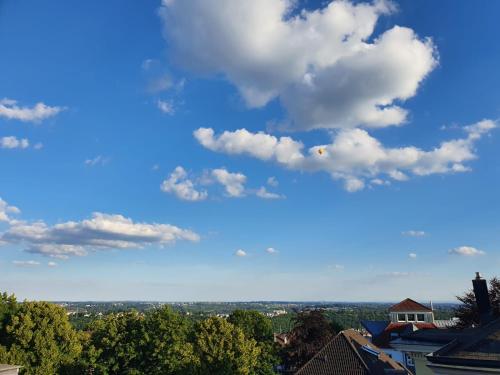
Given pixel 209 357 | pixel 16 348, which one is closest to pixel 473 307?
pixel 209 357

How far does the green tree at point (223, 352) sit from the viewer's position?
36.8m

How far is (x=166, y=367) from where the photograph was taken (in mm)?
40688

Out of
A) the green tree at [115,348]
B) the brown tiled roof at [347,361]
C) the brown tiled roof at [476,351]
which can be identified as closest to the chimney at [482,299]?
the brown tiled roof at [476,351]

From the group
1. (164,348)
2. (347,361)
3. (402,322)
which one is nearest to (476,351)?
(347,361)

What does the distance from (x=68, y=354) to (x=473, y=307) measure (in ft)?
123

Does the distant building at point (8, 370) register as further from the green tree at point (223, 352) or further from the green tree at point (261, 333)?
the green tree at point (261, 333)

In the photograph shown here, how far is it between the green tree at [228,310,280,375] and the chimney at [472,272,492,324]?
35.4 meters

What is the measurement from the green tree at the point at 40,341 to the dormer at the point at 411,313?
5113cm

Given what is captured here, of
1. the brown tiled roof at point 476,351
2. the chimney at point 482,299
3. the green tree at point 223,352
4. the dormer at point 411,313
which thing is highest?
the chimney at point 482,299

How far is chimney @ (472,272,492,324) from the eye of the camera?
1798 centimetres

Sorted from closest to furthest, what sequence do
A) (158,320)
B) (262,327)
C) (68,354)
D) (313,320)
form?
1. (68,354)
2. (158,320)
3. (313,320)
4. (262,327)

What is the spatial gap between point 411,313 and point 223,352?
137ft

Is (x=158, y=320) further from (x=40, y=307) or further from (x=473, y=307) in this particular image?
(x=473, y=307)

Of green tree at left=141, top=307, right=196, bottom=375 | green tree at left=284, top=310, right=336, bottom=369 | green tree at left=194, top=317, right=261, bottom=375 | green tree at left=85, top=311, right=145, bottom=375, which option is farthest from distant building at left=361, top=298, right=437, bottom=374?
green tree at left=85, top=311, right=145, bottom=375
